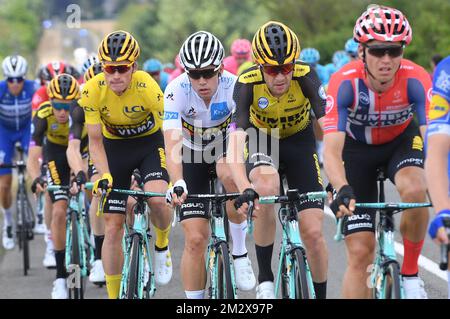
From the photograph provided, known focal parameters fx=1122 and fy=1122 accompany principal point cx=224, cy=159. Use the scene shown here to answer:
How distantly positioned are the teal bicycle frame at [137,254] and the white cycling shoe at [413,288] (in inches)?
82.7

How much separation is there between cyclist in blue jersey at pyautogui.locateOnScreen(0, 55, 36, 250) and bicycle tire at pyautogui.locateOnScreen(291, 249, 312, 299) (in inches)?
284

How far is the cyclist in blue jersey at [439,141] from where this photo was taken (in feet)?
18.5

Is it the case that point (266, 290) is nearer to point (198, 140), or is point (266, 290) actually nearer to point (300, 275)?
point (300, 275)

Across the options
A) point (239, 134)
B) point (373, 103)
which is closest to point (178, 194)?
point (239, 134)

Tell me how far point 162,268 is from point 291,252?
7.61 feet

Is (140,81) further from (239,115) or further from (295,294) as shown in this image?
(295,294)

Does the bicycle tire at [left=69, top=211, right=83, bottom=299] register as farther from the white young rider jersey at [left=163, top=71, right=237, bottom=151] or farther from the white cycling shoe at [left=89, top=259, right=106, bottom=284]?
the white young rider jersey at [left=163, top=71, right=237, bottom=151]

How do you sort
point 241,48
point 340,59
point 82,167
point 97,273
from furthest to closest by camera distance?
point 340,59 < point 241,48 < point 97,273 < point 82,167

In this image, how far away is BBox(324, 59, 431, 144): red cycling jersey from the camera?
23.2 feet

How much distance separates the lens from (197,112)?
28.8ft

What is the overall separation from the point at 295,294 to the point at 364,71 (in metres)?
1.54

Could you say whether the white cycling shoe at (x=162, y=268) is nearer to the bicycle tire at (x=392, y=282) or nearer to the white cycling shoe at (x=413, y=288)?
the white cycling shoe at (x=413, y=288)

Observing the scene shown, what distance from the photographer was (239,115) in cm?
799

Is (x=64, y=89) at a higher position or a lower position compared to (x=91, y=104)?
higher
